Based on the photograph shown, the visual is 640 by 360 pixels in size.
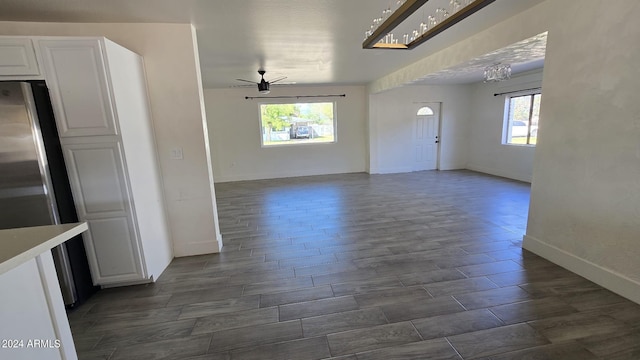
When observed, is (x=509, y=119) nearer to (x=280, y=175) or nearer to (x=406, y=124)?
(x=406, y=124)

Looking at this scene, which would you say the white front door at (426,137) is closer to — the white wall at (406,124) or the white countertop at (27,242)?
the white wall at (406,124)

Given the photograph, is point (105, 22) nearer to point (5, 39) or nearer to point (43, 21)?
point (43, 21)

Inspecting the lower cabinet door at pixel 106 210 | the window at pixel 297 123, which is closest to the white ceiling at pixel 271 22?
the lower cabinet door at pixel 106 210

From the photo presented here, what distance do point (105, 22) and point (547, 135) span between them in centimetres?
430

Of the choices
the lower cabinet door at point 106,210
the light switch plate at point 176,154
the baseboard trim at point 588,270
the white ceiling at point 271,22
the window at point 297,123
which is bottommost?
the baseboard trim at point 588,270

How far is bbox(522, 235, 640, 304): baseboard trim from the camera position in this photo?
203 cm

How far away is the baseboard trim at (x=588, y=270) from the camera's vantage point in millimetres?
2033

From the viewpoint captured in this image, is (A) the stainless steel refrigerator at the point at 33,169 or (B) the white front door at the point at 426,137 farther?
(B) the white front door at the point at 426,137

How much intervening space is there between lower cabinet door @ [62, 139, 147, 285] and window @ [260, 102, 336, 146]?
200 inches

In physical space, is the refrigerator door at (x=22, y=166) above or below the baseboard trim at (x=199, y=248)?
above

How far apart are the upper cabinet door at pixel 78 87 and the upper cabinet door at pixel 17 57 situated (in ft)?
0.26

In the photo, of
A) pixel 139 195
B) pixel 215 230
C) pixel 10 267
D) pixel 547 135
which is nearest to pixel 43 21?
pixel 139 195

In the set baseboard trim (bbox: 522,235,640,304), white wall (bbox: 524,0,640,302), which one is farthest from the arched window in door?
baseboard trim (bbox: 522,235,640,304)

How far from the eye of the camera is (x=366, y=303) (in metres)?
2.11
